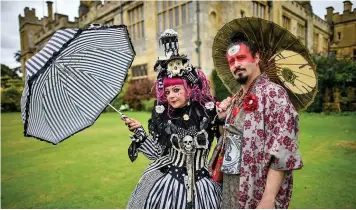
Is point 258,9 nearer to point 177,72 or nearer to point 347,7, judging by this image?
point 347,7

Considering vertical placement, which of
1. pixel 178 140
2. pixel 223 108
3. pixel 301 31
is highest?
pixel 301 31

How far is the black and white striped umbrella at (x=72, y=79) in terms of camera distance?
1.95m

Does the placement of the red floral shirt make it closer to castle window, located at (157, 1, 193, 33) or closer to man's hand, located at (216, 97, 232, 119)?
man's hand, located at (216, 97, 232, 119)

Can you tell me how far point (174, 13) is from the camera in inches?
602

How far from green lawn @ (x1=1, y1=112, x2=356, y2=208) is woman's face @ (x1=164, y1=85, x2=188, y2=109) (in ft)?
6.99

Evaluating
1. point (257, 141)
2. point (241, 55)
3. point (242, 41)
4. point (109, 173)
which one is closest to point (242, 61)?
point (241, 55)

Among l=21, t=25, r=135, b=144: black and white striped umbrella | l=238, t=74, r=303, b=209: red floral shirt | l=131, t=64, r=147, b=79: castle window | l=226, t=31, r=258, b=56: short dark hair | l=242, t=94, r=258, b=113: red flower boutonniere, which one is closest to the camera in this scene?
l=238, t=74, r=303, b=209: red floral shirt

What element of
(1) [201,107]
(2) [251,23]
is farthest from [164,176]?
(2) [251,23]

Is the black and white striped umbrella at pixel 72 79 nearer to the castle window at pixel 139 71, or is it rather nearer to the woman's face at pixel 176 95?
the woman's face at pixel 176 95

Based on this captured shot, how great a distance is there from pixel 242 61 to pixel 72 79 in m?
1.42

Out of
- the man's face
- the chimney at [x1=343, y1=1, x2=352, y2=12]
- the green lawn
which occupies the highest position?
the chimney at [x1=343, y1=1, x2=352, y2=12]

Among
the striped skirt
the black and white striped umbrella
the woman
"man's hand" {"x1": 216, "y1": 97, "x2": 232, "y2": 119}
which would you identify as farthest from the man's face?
the black and white striped umbrella

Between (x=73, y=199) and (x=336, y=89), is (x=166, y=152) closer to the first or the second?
(x=73, y=199)

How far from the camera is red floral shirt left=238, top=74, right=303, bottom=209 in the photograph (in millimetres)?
1515
